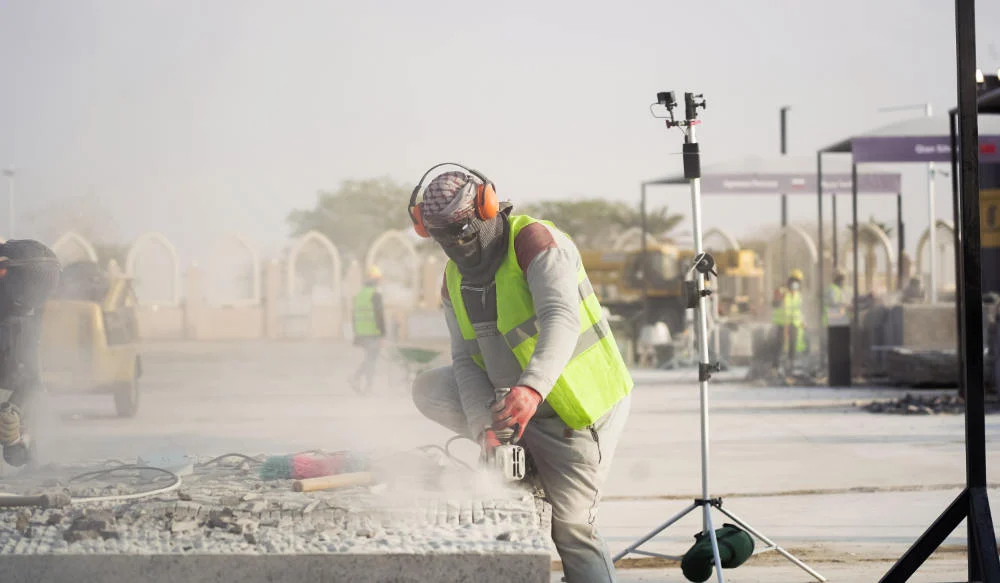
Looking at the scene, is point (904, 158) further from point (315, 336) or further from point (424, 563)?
point (315, 336)

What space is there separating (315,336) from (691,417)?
1738cm

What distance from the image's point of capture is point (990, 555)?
3.95 meters

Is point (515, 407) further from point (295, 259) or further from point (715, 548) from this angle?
point (295, 259)

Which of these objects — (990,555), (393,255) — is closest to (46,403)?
(990,555)

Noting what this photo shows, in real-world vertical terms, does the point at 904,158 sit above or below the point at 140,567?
above

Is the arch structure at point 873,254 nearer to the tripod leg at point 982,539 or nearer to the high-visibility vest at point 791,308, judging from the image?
the high-visibility vest at point 791,308

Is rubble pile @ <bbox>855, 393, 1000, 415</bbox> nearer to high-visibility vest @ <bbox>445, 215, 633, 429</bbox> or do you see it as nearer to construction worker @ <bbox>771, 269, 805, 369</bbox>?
construction worker @ <bbox>771, 269, 805, 369</bbox>

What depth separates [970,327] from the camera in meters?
4.12

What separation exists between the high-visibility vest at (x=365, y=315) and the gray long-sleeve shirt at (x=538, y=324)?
9770 millimetres

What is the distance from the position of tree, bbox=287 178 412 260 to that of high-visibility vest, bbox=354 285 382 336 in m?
33.3

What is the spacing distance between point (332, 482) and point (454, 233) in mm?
912

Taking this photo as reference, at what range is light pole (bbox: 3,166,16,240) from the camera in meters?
4.95

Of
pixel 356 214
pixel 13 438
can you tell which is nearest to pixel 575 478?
pixel 13 438

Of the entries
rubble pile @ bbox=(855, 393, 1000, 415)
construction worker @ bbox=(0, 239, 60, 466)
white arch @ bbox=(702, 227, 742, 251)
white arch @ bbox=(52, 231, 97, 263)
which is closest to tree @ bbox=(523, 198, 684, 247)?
white arch @ bbox=(702, 227, 742, 251)
